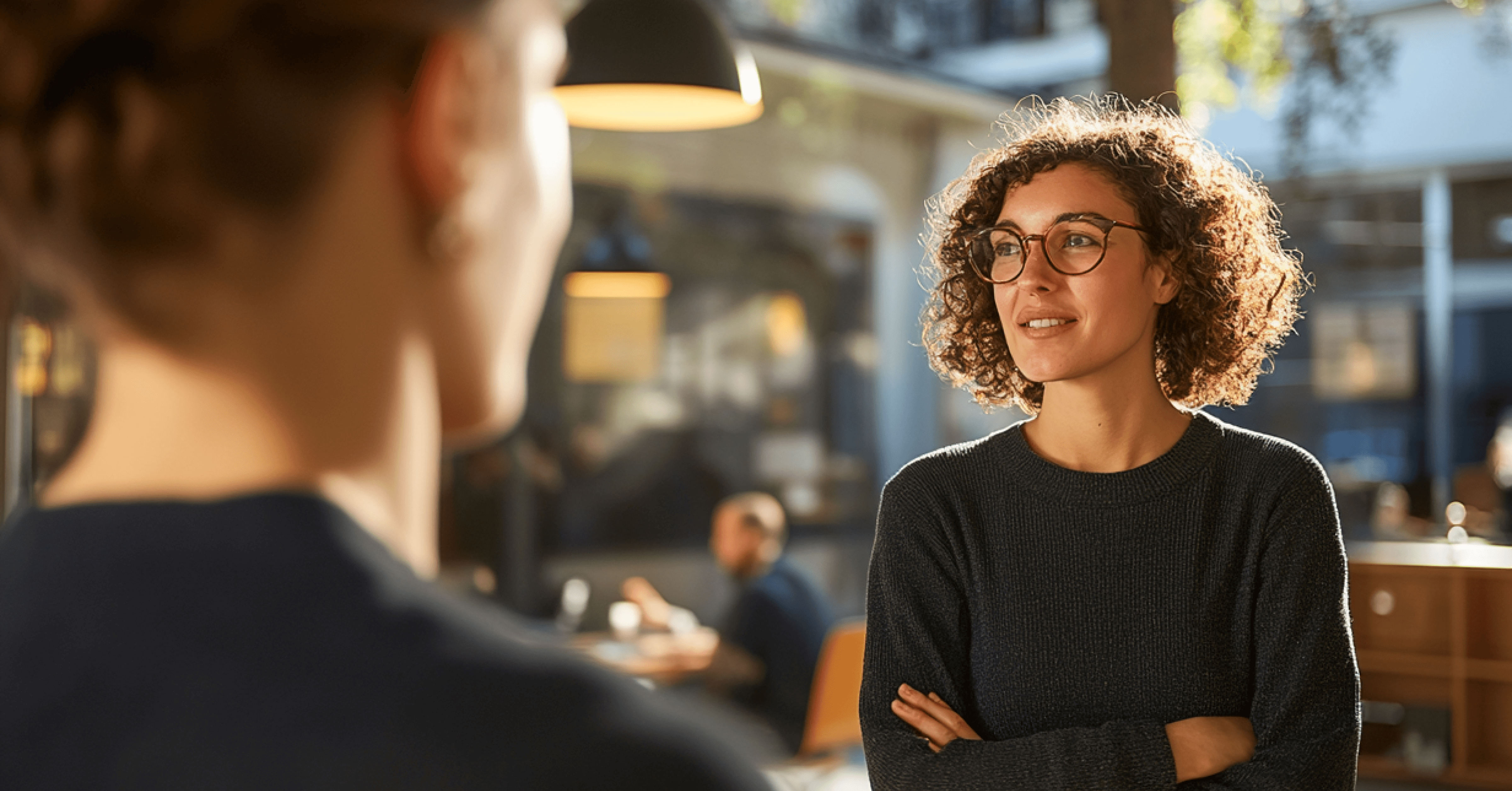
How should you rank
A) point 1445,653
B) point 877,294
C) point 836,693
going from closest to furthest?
point 836,693 < point 1445,653 < point 877,294

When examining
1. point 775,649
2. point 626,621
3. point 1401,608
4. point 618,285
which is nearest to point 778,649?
point 775,649

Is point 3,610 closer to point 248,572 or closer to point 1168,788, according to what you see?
point 248,572

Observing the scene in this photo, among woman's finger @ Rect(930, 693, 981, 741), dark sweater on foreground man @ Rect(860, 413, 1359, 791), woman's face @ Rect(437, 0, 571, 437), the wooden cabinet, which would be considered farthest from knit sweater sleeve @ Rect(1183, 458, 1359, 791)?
the wooden cabinet

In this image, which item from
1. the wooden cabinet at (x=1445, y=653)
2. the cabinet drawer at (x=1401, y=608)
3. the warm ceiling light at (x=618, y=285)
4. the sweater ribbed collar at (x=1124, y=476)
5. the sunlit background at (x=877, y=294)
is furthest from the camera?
the warm ceiling light at (x=618, y=285)

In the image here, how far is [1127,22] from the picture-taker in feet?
11.3

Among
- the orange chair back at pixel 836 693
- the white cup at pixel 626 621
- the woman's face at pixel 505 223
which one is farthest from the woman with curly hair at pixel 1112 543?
the white cup at pixel 626 621

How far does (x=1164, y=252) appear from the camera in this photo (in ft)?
5.98

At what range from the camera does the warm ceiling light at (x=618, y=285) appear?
7551 mm

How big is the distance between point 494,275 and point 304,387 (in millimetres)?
82

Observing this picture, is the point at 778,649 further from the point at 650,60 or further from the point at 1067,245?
the point at 1067,245

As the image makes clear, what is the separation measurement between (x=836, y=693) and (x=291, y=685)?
4.15m

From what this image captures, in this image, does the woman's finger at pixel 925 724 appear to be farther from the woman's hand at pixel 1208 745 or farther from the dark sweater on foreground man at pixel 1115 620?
the woman's hand at pixel 1208 745

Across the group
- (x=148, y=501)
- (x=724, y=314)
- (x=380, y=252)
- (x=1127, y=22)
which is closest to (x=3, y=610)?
(x=148, y=501)

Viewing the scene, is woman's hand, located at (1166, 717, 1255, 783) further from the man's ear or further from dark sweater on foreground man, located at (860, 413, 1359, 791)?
the man's ear
